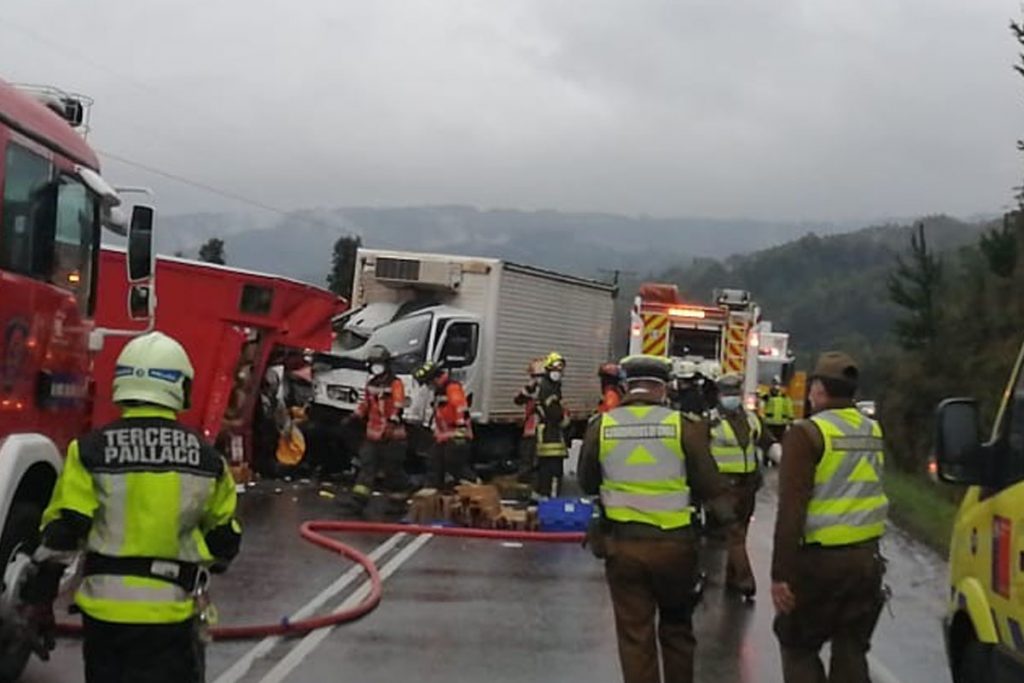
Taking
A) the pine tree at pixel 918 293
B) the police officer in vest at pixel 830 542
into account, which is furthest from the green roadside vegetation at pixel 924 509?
the police officer in vest at pixel 830 542

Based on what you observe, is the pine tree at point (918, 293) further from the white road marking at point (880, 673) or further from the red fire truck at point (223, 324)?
the white road marking at point (880, 673)

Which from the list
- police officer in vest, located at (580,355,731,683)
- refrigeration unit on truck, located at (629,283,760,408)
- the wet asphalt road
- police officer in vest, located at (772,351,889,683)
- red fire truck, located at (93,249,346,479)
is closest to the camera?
police officer in vest, located at (772,351,889,683)

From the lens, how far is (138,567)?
5.16m

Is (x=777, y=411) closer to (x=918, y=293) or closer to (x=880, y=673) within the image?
(x=918, y=293)

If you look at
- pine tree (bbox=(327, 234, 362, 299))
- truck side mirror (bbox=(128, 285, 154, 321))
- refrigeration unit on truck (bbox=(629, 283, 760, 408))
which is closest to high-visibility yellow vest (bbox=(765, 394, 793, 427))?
refrigeration unit on truck (bbox=(629, 283, 760, 408))

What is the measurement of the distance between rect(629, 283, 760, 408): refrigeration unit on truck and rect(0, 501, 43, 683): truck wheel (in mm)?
21221

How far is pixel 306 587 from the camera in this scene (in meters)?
11.8

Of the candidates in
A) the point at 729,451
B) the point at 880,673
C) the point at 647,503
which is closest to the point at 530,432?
the point at 729,451

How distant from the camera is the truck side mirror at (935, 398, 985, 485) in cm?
577

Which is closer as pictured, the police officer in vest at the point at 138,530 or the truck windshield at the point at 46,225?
the police officer in vest at the point at 138,530

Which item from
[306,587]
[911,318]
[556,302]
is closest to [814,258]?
[911,318]

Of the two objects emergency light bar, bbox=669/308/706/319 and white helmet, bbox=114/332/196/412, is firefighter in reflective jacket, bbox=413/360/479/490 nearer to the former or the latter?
emergency light bar, bbox=669/308/706/319

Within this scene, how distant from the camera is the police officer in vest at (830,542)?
21.5ft

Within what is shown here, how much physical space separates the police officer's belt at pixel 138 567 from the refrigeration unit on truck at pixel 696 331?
76.3 ft
